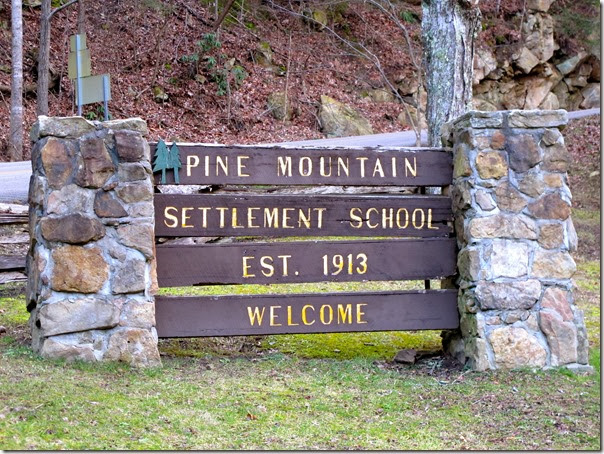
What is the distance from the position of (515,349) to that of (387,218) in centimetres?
150

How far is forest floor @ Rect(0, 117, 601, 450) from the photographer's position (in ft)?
14.4

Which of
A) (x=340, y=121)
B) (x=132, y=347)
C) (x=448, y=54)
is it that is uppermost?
(x=340, y=121)

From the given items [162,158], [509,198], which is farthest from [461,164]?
[162,158]

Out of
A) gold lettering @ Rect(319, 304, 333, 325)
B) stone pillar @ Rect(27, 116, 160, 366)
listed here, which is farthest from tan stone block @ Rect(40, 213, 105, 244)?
gold lettering @ Rect(319, 304, 333, 325)

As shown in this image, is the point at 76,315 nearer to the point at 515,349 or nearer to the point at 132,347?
the point at 132,347

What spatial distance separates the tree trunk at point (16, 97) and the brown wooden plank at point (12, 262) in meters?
7.87

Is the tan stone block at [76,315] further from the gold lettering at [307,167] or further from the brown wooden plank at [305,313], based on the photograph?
the gold lettering at [307,167]

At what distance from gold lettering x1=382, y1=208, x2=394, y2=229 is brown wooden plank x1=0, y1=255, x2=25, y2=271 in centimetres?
427

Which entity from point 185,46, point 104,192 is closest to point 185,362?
point 104,192

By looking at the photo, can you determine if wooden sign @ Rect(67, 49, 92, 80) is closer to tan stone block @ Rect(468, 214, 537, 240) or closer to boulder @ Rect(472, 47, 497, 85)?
tan stone block @ Rect(468, 214, 537, 240)

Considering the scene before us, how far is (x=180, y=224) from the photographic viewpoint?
19.7 ft

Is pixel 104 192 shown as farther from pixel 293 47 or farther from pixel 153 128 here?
pixel 293 47

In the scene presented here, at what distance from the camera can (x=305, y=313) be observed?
20.4 ft

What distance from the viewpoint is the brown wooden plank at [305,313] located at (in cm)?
602
